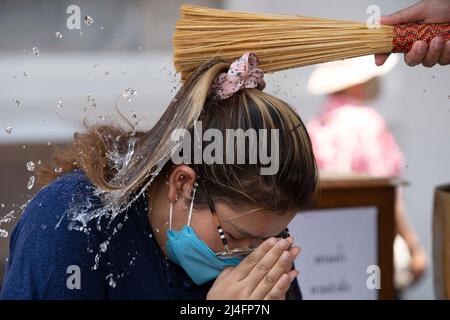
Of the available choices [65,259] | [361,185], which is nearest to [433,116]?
[361,185]

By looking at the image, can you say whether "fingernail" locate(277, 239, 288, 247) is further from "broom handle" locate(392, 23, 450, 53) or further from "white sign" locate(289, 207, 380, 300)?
"white sign" locate(289, 207, 380, 300)

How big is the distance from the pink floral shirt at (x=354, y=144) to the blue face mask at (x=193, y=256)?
1.63m

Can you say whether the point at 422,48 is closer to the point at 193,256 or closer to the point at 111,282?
the point at 193,256

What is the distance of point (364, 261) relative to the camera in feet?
8.32

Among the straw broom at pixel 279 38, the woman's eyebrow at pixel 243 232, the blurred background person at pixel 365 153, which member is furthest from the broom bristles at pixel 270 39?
the blurred background person at pixel 365 153

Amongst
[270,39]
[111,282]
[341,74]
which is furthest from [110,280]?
[341,74]

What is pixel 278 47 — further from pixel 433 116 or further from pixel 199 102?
pixel 433 116

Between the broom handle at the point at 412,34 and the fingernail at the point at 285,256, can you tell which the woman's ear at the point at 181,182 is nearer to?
the fingernail at the point at 285,256

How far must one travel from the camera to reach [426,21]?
5.07 feet

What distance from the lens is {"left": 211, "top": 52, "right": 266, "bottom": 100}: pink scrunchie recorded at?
4.84 ft

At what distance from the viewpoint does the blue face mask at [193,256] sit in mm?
1551

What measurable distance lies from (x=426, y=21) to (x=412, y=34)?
68 mm

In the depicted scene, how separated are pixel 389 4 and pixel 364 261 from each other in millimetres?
1429

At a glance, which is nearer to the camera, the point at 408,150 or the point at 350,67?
the point at 350,67
